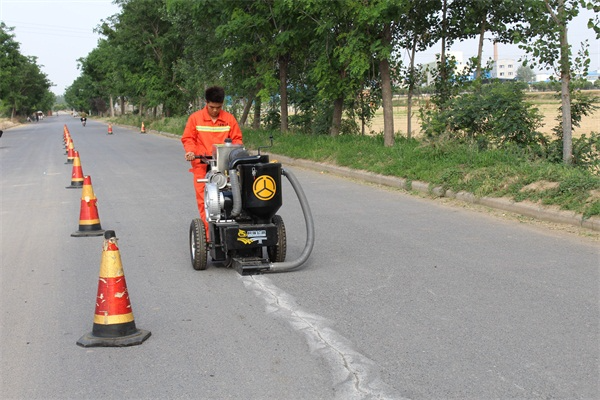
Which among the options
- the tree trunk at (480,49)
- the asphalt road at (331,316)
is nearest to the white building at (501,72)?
the tree trunk at (480,49)

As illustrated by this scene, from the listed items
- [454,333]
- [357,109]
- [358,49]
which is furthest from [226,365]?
[357,109]

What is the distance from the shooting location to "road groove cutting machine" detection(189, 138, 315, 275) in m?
6.62

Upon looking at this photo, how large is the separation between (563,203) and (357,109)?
1242 centimetres

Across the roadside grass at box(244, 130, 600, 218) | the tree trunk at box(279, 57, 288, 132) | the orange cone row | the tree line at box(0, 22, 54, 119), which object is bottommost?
the orange cone row

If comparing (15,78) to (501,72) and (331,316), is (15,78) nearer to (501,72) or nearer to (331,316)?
(501,72)

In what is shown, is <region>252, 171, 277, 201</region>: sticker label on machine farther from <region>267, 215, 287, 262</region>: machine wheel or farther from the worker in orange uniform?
the worker in orange uniform

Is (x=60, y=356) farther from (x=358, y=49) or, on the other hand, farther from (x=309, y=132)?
(x=309, y=132)

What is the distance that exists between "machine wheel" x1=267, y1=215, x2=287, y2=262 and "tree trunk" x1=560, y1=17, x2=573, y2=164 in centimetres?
677

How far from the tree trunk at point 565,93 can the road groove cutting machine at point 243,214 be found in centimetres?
670

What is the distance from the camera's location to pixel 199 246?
6969 mm

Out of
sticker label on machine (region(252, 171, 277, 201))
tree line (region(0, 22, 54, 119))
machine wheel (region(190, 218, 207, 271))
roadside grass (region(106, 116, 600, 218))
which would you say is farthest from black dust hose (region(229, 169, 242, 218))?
tree line (region(0, 22, 54, 119))

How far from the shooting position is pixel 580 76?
11891 millimetres

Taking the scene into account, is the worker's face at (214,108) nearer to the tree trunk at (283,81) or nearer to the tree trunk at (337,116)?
the tree trunk at (337,116)

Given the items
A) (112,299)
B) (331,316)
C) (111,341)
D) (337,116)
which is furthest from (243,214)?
(337,116)
